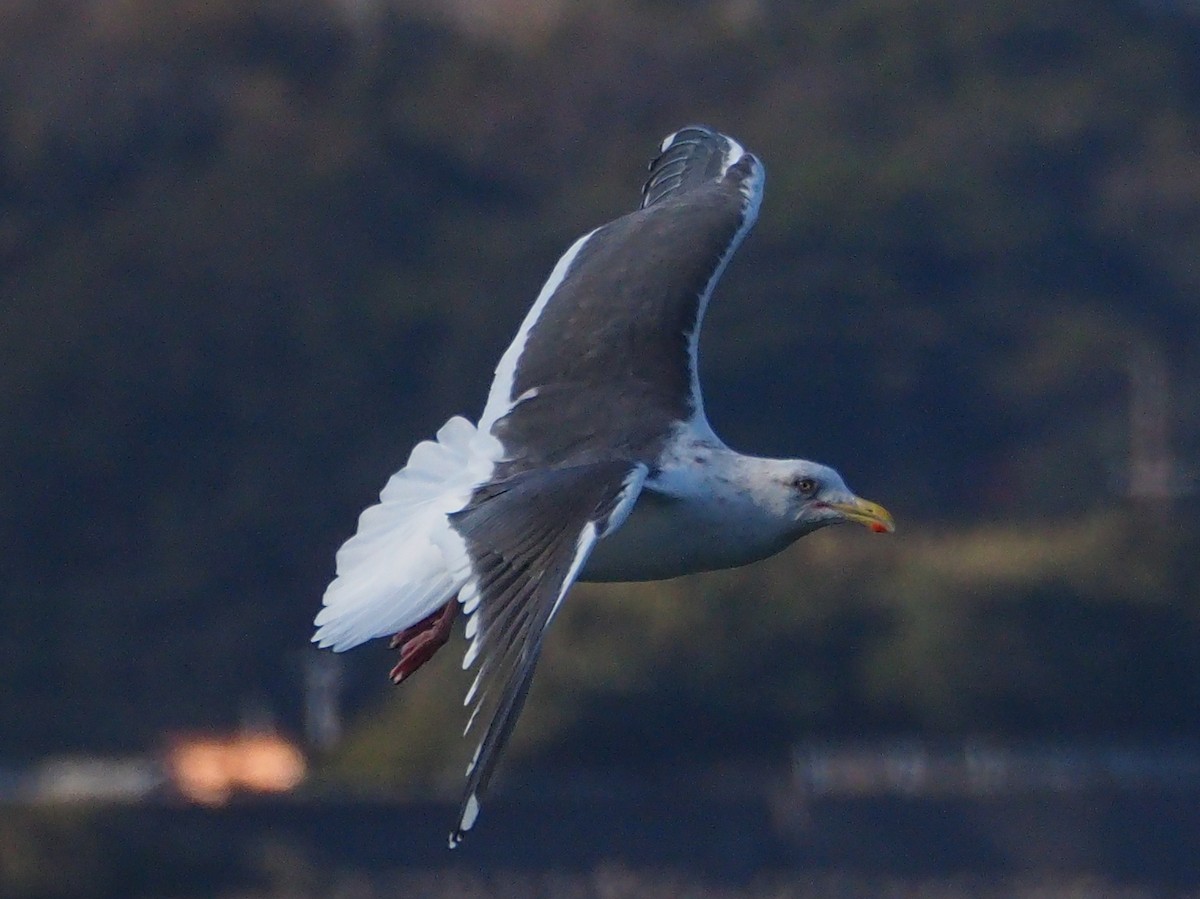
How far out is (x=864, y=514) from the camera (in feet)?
28.6

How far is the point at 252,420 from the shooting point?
121ft

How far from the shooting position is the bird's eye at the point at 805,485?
28.4 ft

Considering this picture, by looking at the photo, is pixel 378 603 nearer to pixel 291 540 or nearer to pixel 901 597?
pixel 901 597

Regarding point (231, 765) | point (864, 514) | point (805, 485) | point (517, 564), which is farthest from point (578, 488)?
point (231, 765)

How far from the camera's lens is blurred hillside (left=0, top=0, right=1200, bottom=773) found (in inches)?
1139

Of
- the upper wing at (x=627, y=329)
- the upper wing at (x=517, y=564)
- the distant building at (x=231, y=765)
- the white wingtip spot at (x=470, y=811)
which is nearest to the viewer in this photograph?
the white wingtip spot at (x=470, y=811)

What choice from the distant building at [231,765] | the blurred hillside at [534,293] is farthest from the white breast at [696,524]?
the blurred hillside at [534,293]

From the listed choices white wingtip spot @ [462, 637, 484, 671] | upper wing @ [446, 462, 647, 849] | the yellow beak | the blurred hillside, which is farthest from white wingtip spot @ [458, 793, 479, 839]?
the blurred hillside

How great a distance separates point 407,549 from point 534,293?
2727cm

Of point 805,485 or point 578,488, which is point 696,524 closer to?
point 805,485

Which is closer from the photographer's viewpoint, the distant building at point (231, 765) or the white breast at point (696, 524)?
the white breast at point (696, 524)

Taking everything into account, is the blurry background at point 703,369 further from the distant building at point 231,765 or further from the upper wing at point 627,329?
the upper wing at point 627,329

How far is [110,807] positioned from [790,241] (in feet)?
50.7

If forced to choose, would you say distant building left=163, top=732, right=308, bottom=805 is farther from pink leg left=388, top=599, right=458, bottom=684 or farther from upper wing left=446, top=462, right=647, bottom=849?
upper wing left=446, top=462, right=647, bottom=849
